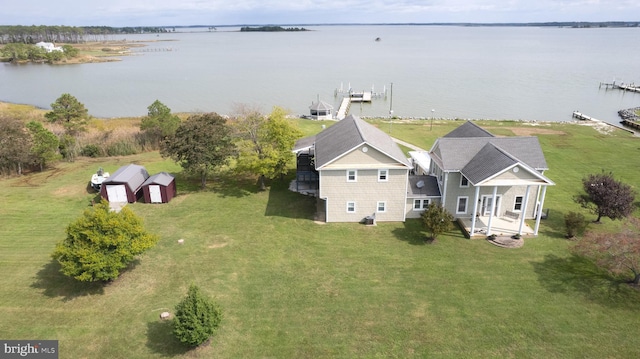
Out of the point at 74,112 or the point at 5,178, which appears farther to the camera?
the point at 74,112

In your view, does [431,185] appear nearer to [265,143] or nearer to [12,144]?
[265,143]

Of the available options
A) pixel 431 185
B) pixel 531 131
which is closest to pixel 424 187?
pixel 431 185

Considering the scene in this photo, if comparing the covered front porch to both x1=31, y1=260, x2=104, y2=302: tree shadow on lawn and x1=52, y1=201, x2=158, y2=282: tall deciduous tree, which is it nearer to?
x1=52, y1=201, x2=158, y2=282: tall deciduous tree

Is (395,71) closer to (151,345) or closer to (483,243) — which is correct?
(483,243)

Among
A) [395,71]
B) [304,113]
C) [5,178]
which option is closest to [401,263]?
[5,178]

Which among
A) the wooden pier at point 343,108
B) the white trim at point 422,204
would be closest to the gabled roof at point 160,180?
the white trim at point 422,204

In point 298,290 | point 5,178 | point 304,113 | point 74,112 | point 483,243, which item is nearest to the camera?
point 298,290
